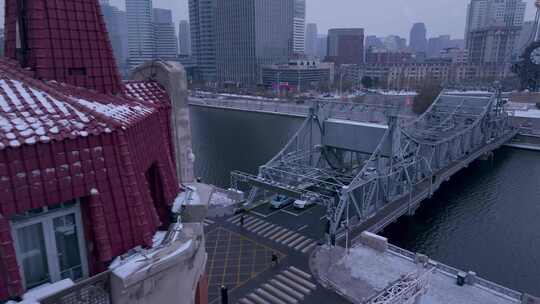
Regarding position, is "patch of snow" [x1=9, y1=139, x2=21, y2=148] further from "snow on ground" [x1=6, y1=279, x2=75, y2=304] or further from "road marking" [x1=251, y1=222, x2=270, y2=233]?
"road marking" [x1=251, y1=222, x2=270, y2=233]

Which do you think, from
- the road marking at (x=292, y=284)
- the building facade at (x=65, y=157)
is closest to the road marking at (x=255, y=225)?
the road marking at (x=292, y=284)

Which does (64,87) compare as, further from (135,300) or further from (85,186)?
(135,300)

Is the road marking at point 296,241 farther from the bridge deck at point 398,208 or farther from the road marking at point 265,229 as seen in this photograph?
the bridge deck at point 398,208

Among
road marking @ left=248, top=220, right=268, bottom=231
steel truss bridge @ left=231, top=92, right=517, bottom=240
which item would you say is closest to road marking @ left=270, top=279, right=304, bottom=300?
steel truss bridge @ left=231, top=92, right=517, bottom=240

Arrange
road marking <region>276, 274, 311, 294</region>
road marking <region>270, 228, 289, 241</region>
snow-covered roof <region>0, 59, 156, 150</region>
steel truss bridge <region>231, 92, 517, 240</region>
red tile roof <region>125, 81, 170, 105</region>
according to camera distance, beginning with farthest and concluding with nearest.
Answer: steel truss bridge <region>231, 92, 517, 240</region> → road marking <region>270, 228, 289, 241</region> → road marking <region>276, 274, 311, 294</region> → red tile roof <region>125, 81, 170, 105</region> → snow-covered roof <region>0, 59, 156, 150</region>

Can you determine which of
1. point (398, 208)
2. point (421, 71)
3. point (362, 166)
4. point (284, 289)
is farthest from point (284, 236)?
point (421, 71)

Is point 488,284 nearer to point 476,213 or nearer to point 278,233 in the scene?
point 278,233

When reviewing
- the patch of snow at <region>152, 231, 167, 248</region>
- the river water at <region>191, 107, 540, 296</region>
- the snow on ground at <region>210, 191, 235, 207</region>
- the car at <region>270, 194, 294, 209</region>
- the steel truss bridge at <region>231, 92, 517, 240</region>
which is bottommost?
the river water at <region>191, 107, 540, 296</region>

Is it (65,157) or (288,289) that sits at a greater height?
(65,157)
